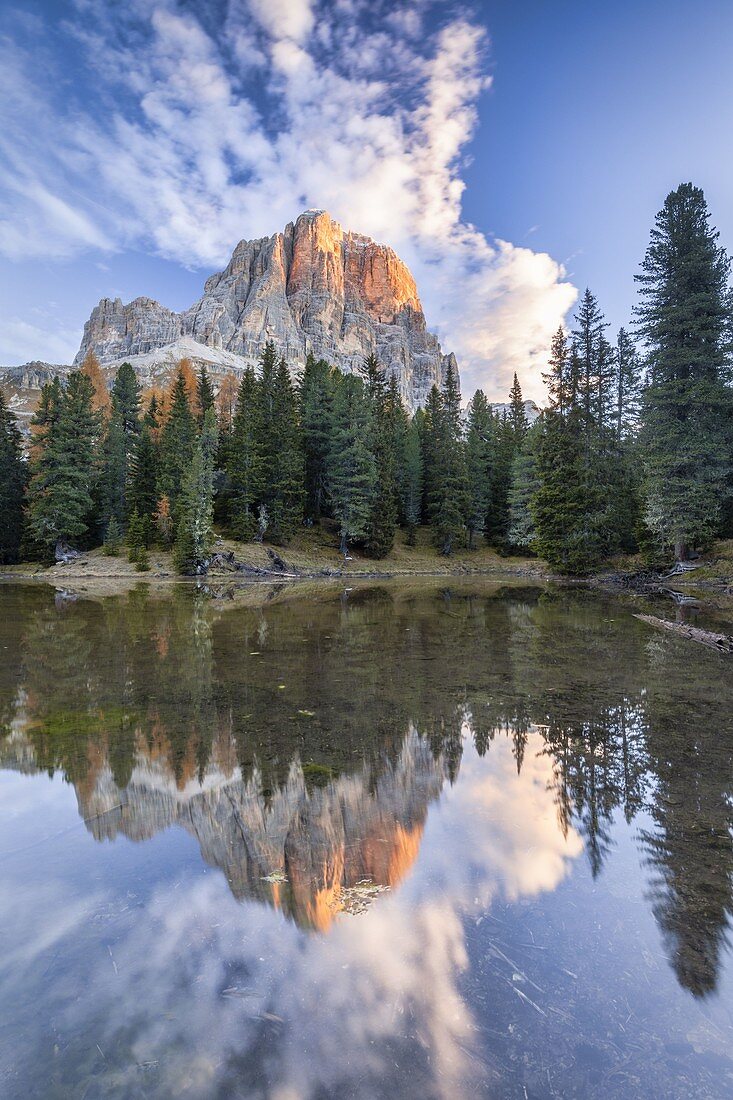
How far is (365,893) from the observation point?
137 inches

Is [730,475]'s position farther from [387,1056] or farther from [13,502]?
[13,502]

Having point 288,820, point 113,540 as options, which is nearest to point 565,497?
point 288,820

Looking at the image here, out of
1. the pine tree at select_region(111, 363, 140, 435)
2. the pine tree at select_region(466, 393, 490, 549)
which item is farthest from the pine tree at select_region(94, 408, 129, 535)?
the pine tree at select_region(466, 393, 490, 549)

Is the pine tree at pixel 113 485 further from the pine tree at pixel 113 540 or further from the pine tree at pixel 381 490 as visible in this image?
the pine tree at pixel 381 490

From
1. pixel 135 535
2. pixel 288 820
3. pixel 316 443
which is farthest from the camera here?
pixel 316 443

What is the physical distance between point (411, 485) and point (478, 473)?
764cm

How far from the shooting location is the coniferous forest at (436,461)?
26.9 meters

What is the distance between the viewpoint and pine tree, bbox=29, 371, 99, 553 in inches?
1624

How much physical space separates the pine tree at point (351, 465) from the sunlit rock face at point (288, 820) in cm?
3864

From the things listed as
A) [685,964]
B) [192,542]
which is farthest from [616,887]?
[192,542]

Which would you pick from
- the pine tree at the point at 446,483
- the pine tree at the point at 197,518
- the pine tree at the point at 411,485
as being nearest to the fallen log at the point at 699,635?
the pine tree at the point at 197,518

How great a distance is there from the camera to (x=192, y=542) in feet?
122

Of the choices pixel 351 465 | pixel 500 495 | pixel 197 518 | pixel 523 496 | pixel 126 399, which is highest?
pixel 126 399

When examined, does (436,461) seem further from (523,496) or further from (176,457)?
(176,457)
